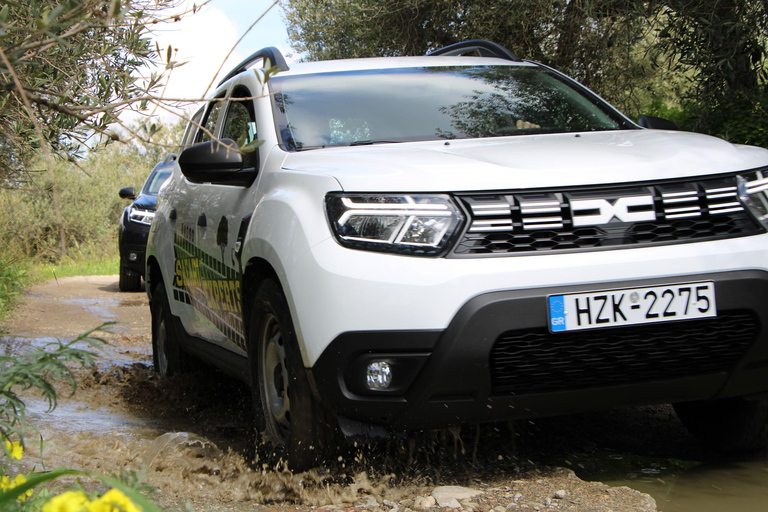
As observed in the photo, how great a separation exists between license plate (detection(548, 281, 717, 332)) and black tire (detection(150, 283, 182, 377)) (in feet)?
10.1

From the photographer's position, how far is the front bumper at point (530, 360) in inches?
110

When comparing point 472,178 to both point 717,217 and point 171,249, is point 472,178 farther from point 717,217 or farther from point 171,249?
point 171,249

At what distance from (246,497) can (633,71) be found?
434 inches

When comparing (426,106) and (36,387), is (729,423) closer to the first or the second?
(426,106)

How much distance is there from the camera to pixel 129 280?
43.0 feet

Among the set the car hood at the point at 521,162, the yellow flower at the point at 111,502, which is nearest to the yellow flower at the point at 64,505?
the yellow flower at the point at 111,502

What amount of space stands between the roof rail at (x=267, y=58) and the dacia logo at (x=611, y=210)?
4.81ft

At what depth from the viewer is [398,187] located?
115 inches

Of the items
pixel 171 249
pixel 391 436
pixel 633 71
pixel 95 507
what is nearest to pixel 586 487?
pixel 391 436

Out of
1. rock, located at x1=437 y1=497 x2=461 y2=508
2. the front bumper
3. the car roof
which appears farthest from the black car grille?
the car roof

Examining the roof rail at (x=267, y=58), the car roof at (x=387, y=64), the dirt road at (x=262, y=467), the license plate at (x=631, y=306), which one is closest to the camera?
the license plate at (x=631, y=306)

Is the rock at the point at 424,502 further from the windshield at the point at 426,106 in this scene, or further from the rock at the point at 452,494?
the windshield at the point at 426,106

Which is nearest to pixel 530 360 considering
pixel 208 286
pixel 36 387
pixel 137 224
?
pixel 36 387

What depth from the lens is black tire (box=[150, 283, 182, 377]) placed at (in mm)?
5387
